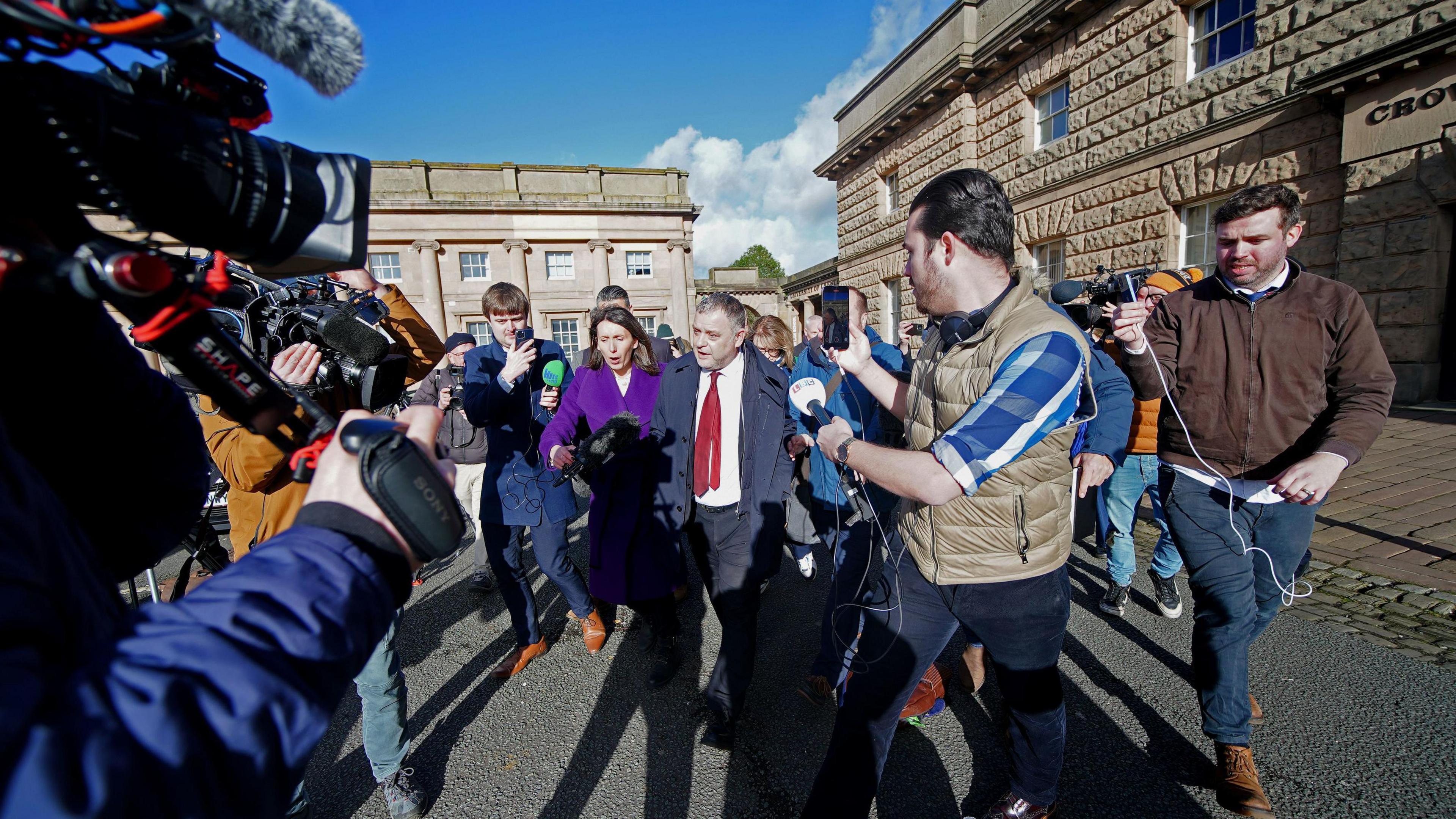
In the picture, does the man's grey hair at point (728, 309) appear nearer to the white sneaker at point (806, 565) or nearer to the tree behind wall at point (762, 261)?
the white sneaker at point (806, 565)

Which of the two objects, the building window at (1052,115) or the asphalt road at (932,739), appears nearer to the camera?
the asphalt road at (932,739)

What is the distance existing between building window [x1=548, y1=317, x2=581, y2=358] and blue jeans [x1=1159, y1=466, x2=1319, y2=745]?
73.3 ft

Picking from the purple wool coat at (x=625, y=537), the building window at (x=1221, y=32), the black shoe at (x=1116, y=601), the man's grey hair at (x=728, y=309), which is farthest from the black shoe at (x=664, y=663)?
the building window at (x=1221, y=32)

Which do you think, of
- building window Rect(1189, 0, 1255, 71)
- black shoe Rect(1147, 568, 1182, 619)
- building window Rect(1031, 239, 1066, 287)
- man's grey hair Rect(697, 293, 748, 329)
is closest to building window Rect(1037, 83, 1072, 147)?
building window Rect(1031, 239, 1066, 287)

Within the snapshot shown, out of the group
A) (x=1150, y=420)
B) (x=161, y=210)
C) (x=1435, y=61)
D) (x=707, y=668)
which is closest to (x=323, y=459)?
(x=161, y=210)

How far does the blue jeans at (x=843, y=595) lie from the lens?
283 cm

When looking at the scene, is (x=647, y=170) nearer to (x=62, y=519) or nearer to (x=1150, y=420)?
(x=1150, y=420)

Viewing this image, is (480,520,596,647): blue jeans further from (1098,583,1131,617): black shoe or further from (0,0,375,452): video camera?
(1098,583,1131,617): black shoe

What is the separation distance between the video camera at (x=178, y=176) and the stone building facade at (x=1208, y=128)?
2.03m

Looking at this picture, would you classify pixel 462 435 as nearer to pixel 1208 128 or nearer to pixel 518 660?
pixel 518 660

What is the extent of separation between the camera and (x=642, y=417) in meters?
3.45

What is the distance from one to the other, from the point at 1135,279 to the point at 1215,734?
6.27ft

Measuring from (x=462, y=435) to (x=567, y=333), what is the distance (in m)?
20.0

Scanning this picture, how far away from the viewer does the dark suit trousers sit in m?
2.72
